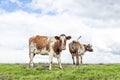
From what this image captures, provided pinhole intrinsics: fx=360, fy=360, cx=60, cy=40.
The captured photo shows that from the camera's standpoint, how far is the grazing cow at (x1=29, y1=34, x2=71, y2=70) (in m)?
34.1

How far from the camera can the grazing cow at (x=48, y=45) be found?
34125 millimetres

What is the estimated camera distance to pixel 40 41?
36.7 meters

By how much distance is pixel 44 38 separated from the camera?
119 feet

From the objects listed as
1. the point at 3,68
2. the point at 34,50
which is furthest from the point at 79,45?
the point at 3,68

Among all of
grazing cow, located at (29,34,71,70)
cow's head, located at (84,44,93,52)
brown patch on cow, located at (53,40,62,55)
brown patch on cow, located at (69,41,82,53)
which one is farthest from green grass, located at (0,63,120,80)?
cow's head, located at (84,44,93,52)

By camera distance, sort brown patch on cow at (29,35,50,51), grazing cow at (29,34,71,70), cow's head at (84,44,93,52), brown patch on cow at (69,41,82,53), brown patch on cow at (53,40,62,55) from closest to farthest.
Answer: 1. grazing cow at (29,34,71,70)
2. brown patch on cow at (53,40,62,55)
3. brown patch on cow at (29,35,50,51)
4. brown patch on cow at (69,41,82,53)
5. cow's head at (84,44,93,52)

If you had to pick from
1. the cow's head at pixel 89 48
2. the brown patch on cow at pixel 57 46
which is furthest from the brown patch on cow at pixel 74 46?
the brown patch on cow at pixel 57 46

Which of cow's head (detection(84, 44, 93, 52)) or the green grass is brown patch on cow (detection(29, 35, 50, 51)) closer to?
the green grass

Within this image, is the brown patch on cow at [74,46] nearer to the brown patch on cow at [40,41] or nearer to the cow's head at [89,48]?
the cow's head at [89,48]

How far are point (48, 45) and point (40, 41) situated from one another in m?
1.56

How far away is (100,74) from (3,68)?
11986 millimetres

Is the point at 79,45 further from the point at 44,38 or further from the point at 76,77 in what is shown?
the point at 76,77

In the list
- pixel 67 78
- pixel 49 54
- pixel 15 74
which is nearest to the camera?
pixel 67 78

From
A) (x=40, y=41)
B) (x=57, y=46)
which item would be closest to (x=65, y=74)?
(x=57, y=46)
